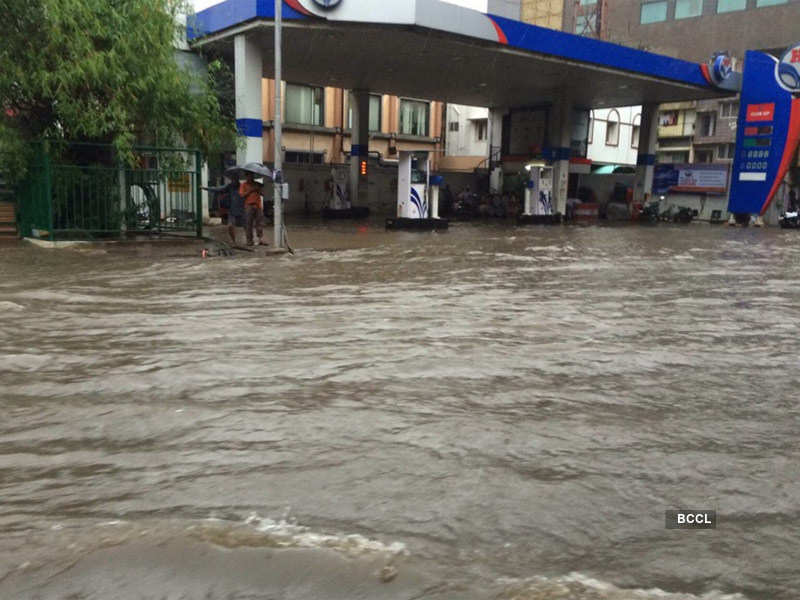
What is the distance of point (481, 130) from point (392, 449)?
4673 cm

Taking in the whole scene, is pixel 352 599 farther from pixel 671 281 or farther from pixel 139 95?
pixel 139 95

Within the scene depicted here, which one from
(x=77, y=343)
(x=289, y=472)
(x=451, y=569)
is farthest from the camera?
(x=77, y=343)

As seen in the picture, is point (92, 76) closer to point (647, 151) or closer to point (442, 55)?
point (442, 55)


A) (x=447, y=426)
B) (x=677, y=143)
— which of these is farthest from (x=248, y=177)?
(x=677, y=143)

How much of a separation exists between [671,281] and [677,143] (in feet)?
147

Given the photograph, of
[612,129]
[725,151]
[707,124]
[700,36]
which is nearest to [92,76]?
[612,129]

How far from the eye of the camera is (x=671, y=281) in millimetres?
12086

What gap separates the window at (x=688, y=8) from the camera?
170ft

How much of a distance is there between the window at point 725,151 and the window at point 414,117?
20.4 metres

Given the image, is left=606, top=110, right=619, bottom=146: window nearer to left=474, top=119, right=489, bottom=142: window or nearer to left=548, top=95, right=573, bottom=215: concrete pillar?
left=474, top=119, right=489, bottom=142: window

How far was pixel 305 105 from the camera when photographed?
38.8 m

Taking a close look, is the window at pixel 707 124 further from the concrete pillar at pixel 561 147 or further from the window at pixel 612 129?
the concrete pillar at pixel 561 147

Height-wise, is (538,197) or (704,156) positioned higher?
(704,156)

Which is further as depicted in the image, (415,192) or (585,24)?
(585,24)
